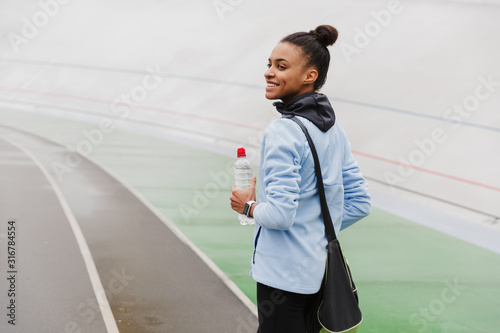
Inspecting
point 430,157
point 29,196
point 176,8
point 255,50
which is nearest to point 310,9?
point 255,50

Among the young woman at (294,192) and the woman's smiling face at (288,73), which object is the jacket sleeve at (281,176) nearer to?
the young woman at (294,192)

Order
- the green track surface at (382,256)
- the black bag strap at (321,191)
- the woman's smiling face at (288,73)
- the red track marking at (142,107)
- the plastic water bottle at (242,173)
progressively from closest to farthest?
the black bag strap at (321,191), the woman's smiling face at (288,73), the plastic water bottle at (242,173), the green track surface at (382,256), the red track marking at (142,107)

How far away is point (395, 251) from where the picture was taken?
9.15m

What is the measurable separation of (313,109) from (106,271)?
4.95 metres

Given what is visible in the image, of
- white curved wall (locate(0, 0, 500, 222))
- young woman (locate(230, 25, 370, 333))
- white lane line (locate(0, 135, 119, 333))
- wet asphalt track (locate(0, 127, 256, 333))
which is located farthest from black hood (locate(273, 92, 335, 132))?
white curved wall (locate(0, 0, 500, 222))

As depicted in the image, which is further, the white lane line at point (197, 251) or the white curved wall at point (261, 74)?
the white curved wall at point (261, 74)

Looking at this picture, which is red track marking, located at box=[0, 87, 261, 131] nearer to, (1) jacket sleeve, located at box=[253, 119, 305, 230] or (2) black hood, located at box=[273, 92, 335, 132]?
(2) black hood, located at box=[273, 92, 335, 132]

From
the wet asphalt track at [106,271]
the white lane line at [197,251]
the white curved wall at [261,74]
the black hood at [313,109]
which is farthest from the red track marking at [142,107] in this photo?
the black hood at [313,109]

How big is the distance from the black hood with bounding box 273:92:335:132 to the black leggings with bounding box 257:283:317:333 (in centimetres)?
79

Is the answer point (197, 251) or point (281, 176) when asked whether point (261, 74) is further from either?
point (281, 176)

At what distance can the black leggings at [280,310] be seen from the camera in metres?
3.25

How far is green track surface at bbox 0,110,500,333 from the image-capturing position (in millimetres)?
6872

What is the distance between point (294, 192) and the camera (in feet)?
10.1

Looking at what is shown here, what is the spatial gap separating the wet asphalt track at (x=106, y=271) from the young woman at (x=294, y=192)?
298 centimetres
